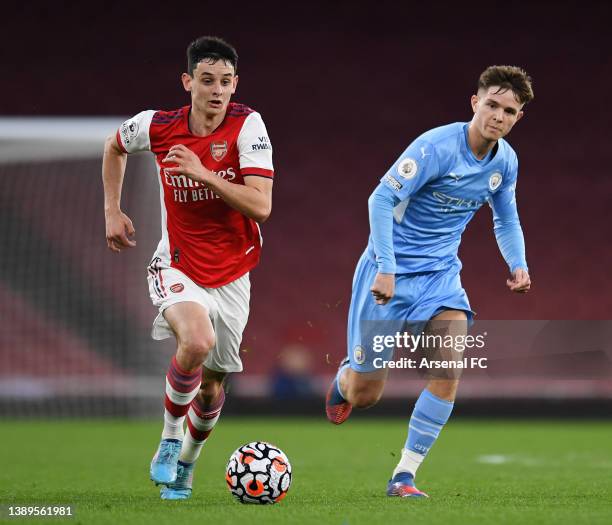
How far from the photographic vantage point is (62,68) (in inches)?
693

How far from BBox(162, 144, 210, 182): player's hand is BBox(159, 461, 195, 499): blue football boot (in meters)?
1.47

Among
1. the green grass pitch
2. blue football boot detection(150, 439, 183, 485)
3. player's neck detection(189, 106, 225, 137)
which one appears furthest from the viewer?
player's neck detection(189, 106, 225, 137)

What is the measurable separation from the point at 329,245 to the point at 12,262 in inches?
191

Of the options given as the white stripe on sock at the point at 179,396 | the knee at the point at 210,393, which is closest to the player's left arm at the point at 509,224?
the knee at the point at 210,393

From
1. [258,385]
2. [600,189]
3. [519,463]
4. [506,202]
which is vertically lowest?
[519,463]

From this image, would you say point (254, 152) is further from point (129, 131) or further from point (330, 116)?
point (330, 116)

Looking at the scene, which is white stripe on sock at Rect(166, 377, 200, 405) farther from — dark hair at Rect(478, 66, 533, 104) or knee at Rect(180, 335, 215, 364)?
dark hair at Rect(478, 66, 533, 104)

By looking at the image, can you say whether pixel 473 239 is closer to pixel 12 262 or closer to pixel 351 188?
pixel 351 188

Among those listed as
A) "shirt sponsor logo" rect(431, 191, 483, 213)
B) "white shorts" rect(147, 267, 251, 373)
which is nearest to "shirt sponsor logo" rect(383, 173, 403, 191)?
"shirt sponsor logo" rect(431, 191, 483, 213)

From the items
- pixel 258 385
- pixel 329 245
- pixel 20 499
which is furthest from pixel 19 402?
pixel 20 499

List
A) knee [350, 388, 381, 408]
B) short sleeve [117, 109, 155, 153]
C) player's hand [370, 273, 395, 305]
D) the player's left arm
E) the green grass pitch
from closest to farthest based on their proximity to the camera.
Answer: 1. the green grass pitch
2. player's hand [370, 273, 395, 305]
3. short sleeve [117, 109, 155, 153]
4. the player's left arm
5. knee [350, 388, 381, 408]

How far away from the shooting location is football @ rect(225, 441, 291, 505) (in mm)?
4797

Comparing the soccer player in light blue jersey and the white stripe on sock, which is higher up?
the soccer player in light blue jersey

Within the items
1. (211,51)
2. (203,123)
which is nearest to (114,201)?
(203,123)
